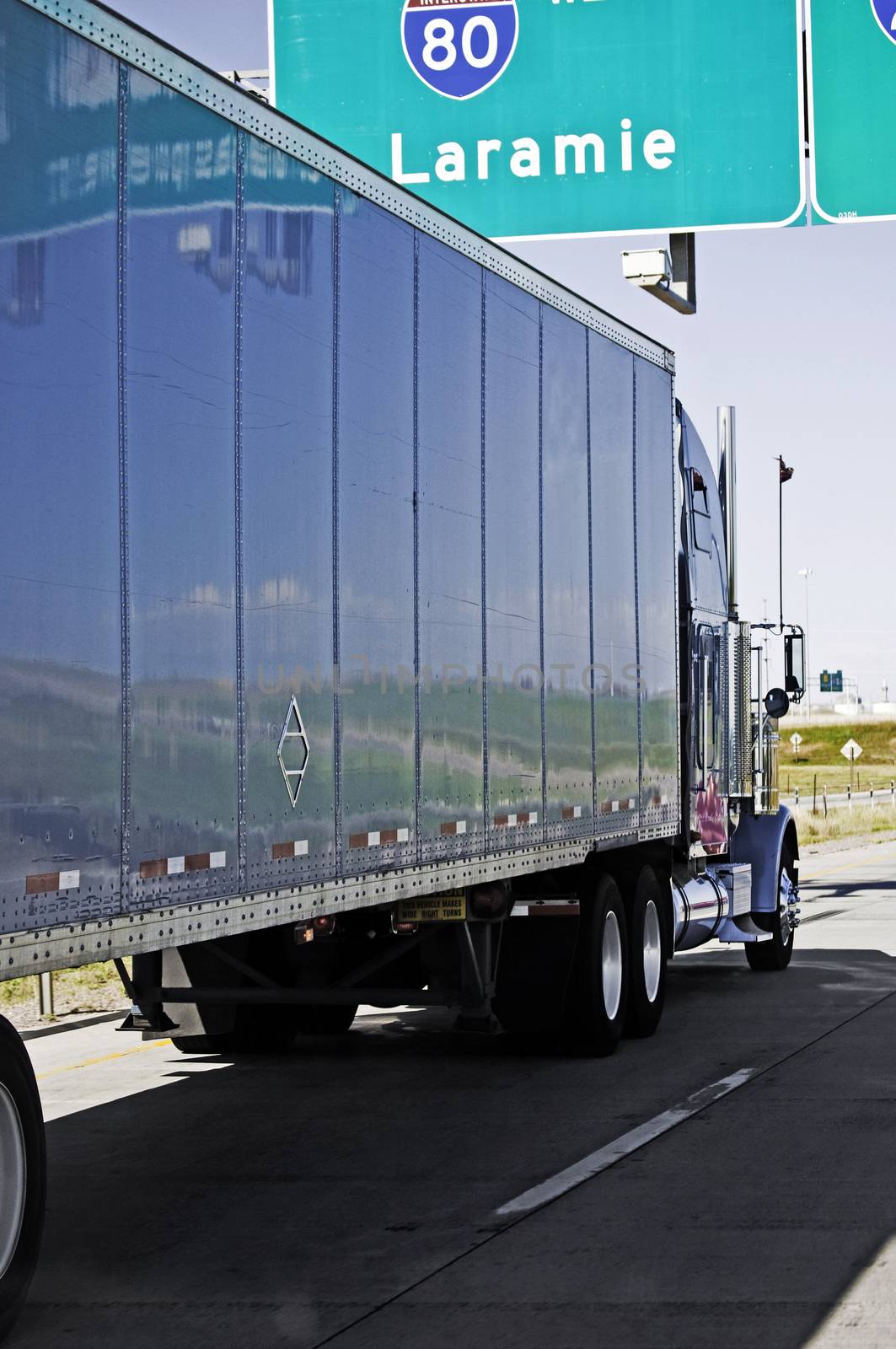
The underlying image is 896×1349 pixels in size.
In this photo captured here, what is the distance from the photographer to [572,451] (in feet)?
40.3

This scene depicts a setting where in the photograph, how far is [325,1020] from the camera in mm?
13711

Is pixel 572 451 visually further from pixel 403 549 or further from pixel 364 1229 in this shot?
pixel 364 1229

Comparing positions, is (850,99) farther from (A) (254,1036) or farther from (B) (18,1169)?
(B) (18,1169)

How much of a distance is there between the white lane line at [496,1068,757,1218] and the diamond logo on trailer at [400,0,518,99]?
318 inches

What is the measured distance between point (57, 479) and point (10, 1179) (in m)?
2.20

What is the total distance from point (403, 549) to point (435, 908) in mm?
2173

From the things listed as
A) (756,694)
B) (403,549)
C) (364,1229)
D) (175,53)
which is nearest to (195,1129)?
(364,1229)

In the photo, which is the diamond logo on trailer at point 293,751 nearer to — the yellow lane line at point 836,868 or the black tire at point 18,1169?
the black tire at point 18,1169

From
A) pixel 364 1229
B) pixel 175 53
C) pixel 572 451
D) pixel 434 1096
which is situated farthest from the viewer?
pixel 572 451

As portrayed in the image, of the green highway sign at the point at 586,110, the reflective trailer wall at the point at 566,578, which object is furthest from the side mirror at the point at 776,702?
the reflective trailer wall at the point at 566,578

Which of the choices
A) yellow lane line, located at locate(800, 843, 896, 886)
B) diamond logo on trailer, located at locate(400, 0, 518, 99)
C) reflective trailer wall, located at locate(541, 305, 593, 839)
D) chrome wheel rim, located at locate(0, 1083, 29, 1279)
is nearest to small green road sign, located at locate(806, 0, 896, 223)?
diamond logo on trailer, located at locate(400, 0, 518, 99)

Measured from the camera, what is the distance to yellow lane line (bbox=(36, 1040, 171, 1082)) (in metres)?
12.2

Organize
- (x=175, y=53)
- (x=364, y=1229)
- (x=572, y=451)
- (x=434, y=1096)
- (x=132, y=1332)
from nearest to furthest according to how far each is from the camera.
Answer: (x=132, y=1332)
(x=175, y=53)
(x=364, y=1229)
(x=434, y=1096)
(x=572, y=451)

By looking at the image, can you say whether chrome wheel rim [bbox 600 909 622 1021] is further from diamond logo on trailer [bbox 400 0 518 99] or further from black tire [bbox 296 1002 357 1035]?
diamond logo on trailer [bbox 400 0 518 99]
